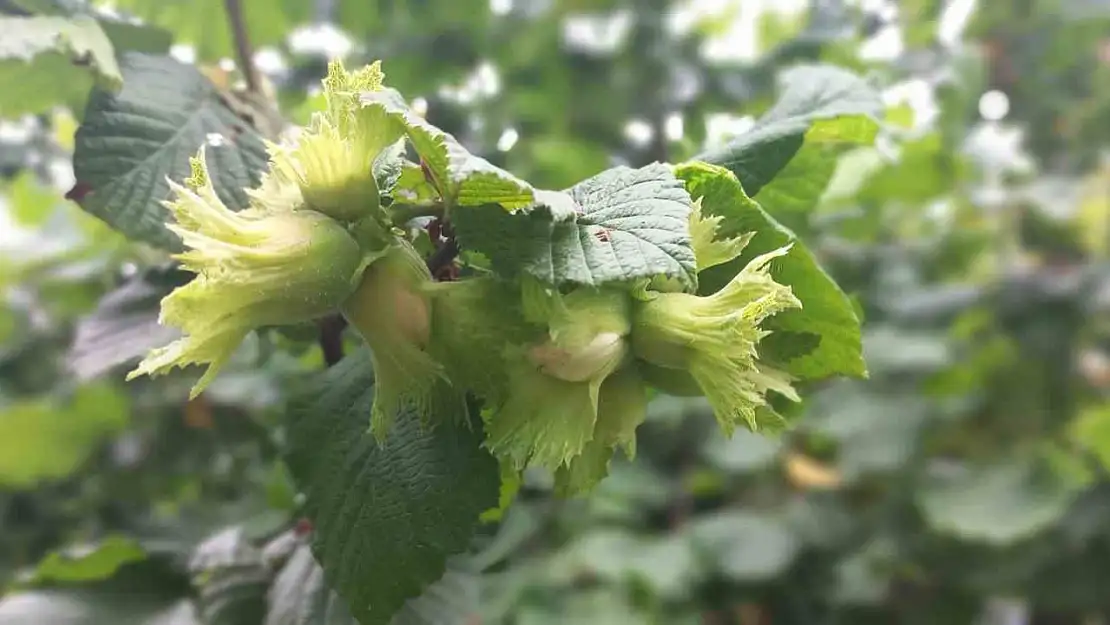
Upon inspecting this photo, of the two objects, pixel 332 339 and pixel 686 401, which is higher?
pixel 332 339

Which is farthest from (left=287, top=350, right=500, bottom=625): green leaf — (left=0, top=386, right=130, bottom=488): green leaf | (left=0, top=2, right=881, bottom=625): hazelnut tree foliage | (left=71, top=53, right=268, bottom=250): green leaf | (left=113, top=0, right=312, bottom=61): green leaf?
(left=0, top=386, right=130, bottom=488): green leaf

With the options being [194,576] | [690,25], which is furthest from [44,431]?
[690,25]

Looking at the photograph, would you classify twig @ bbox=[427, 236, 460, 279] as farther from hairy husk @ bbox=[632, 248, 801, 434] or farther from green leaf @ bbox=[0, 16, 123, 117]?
green leaf @ bbox=[0, 16, 123, 117]

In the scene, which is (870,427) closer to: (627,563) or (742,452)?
(742,452)

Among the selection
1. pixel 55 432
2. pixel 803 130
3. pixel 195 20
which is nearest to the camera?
pixel 803 130

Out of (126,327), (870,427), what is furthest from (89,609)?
(870,427)

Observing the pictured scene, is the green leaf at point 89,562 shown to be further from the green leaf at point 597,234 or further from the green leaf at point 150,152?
the green leaf at point 597,234

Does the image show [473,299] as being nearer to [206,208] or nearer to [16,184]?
A: [206,208]
